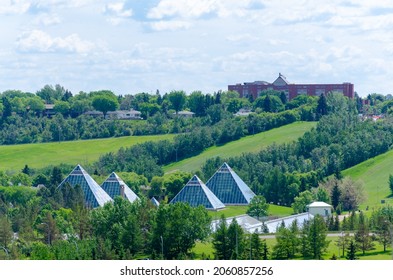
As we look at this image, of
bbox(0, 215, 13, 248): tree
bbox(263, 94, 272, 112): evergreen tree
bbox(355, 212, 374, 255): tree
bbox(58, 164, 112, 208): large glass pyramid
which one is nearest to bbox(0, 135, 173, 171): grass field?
bbox(263, 94, 272, 112): evergreen tree

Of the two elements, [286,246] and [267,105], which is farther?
[267,105]

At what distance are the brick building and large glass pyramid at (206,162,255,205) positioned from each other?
79077mm

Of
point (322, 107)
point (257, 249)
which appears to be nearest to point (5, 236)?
point (257, 249)

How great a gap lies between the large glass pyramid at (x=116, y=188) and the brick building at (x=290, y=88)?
83918mm

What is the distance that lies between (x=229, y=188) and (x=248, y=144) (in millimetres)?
31720

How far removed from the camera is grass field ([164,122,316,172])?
126 metres

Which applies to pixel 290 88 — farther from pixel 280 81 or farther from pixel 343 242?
pixel 343 242

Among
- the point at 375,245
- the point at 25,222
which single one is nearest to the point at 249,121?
the point at 25,222

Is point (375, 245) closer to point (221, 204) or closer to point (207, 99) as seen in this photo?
point (221, 204)

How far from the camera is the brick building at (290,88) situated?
183 m

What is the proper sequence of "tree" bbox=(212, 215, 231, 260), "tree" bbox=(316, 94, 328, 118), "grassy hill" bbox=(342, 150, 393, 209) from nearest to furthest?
"tree" bbox=(212, 215, 231, 260)
"grassy hill" bbox=(342, 150, 393, 209)
"tree" bbox=(316, 94, 328, 118)

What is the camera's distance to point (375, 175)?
107 m

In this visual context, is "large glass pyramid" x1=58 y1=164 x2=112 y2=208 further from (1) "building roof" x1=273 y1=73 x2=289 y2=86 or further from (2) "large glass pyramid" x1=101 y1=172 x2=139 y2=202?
(1) "building roof" x1=273 y1=73 x2=289 y2=86

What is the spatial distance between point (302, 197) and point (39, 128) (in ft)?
219
